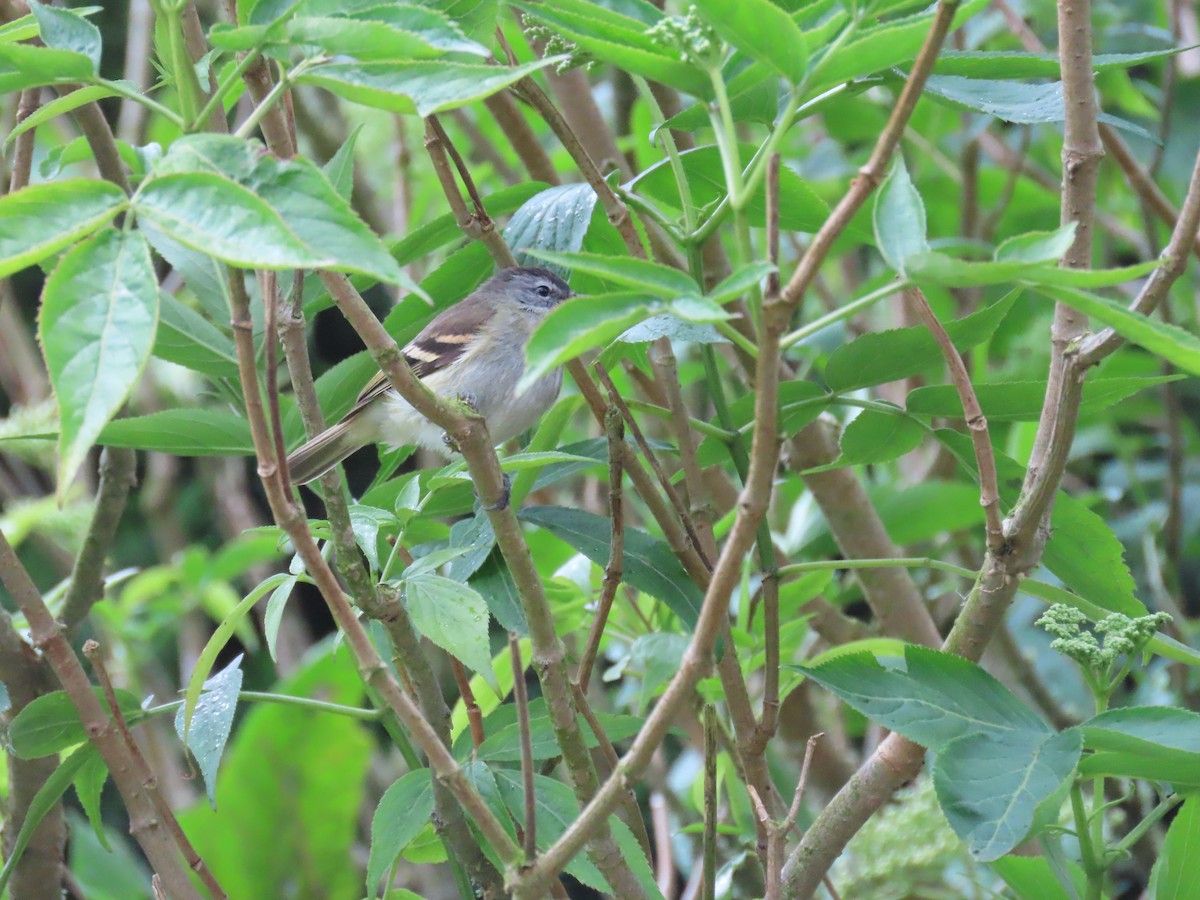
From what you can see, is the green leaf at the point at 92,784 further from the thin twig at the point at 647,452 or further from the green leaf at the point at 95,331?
the green leaf at the point at 95,331

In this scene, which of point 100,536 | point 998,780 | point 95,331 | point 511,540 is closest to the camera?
point 95,331

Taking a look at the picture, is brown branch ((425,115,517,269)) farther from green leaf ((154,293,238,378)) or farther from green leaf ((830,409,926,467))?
green leaf ((830,409,926,467))

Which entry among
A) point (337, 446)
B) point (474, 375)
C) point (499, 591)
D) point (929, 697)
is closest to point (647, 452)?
point (499, 591)

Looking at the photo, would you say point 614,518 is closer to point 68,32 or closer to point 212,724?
point 212,724

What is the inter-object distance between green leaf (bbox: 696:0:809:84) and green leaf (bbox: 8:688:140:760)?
1.04 metres

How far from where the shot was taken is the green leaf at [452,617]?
45.1 inches

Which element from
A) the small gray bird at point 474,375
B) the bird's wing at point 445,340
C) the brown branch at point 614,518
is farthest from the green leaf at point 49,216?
the bird's wing at point 445,340

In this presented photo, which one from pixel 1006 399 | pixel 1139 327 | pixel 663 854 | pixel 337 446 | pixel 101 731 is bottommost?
pixel 663 854

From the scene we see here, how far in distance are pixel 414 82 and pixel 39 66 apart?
278mm

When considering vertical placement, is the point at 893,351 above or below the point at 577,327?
below

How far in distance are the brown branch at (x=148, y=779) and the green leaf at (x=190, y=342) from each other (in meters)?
0.40

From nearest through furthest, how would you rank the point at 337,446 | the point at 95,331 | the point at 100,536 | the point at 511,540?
the point at 95,331 → the point at 511,540 → the point at 100,536 → the point at 337,446

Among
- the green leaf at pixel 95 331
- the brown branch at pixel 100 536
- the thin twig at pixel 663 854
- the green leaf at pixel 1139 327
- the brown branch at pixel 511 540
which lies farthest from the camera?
the thin twig at pixel 663 854

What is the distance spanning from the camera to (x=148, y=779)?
4.52ft
